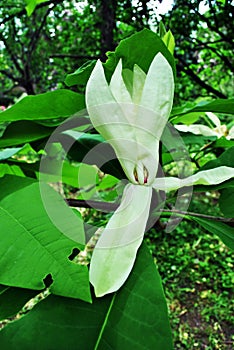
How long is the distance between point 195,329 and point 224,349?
0.16 metres

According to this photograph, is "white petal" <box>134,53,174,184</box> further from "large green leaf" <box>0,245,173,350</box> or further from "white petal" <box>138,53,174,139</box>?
"large green leaf" <box>0,245,173,350</box>

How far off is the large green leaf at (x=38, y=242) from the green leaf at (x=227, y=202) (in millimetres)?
202

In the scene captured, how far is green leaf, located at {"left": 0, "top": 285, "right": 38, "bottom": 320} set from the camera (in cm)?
42

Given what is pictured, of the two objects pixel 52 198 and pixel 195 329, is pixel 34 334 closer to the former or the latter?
pixel 52 198

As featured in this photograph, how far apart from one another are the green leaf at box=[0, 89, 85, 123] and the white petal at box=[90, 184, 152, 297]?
151mm

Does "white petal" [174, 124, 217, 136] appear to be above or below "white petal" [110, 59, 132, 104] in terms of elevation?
below

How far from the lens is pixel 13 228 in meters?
0.43

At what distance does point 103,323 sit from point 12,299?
0.34 feet

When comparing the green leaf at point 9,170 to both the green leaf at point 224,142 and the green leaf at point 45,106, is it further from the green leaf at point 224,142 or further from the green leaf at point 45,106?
the green leaf at point 224,142

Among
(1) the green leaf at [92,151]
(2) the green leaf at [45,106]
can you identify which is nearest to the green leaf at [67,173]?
(1) the green leaf at [92,151]

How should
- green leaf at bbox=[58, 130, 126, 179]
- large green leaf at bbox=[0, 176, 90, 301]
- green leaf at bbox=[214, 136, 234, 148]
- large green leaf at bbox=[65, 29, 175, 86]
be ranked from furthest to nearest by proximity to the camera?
1. green leaf at bbox=[214, 136, 234, 148]
2. green leaf at bbox=[58, 130, 126, 179]
3. large green leaf at bbox=[65, 29, 175, 86]
4. large green leaf at bbox=[0, 176, 90, 301]

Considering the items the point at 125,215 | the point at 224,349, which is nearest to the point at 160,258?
the point at 224,349

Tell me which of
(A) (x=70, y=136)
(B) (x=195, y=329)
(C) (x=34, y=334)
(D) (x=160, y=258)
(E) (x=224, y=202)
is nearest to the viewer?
(C) (x=34, y=334)

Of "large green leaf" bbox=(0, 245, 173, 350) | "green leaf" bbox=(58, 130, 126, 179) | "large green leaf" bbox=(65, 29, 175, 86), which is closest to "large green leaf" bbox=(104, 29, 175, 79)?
"large green leaf" bbox=(65, 29, 175, 86)
